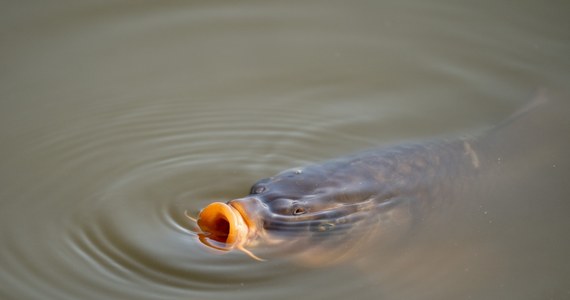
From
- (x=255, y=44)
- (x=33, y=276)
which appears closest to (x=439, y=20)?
(x=255, y=44)

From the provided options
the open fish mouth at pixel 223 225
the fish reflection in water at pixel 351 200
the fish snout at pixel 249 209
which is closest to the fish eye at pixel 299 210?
the fish reflection in water at pixel 351 200

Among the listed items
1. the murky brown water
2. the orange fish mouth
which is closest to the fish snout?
the orange fish mouth

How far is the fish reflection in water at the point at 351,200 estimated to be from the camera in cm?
352

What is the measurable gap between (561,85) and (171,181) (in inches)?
102

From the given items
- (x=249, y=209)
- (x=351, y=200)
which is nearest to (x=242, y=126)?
(x=351, y=200)

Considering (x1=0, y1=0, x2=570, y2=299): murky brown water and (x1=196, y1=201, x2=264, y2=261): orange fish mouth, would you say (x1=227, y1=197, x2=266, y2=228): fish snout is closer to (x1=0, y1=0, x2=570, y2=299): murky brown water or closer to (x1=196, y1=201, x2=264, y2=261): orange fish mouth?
(x1=196, y1=201, x2=264, y2=261): orange fish mouth

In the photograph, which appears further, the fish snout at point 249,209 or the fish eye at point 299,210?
the fish eye at point 299,210

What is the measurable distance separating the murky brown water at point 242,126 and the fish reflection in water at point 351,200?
9cm

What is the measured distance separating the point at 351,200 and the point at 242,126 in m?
1.33

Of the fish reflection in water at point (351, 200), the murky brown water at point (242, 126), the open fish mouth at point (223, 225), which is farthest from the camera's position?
the murky brown water at point (242, 126)

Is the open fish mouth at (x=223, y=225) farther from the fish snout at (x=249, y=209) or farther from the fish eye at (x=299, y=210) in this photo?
the fish eye at (x=299, y=210)

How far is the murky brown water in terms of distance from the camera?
145 inches

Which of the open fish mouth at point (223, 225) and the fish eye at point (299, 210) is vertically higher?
the fish eye at point (299, 210)

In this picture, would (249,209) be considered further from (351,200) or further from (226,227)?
(351,200)
